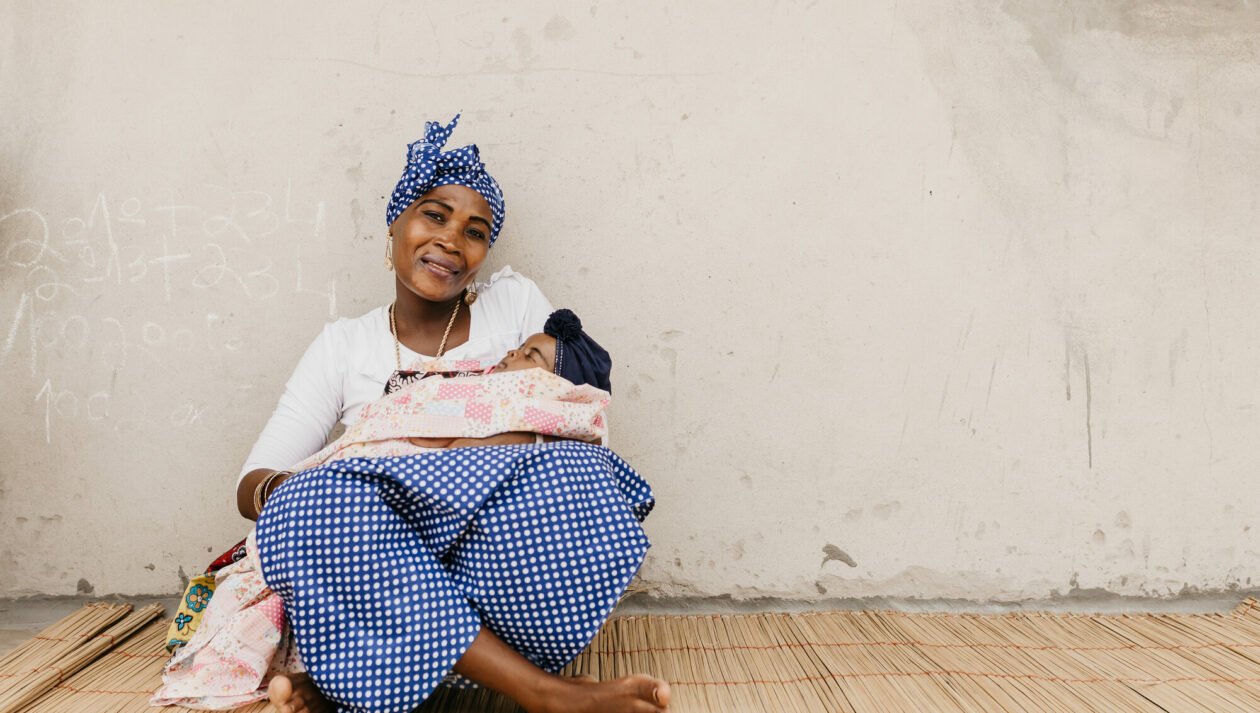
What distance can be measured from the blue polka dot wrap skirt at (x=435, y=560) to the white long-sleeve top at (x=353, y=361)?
20.7 inches

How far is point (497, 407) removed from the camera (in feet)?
5.78

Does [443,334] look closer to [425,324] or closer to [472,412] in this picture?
[425,324]

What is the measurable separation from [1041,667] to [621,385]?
4.51 ft

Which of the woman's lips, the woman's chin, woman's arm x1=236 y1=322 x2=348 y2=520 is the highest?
the woman's lips

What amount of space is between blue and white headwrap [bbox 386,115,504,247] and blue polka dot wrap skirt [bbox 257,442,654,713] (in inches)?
33.8

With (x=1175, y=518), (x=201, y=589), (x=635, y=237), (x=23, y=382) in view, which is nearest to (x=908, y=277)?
(x=635, y=237)

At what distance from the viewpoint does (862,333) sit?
253 centimetres

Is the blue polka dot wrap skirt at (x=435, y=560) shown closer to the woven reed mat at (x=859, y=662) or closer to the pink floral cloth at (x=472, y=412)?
the pink floral cloth at (x=472, y=412)

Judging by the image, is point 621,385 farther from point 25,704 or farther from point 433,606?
point 25,704

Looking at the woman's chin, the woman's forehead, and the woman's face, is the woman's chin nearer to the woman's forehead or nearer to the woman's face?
the woman's face

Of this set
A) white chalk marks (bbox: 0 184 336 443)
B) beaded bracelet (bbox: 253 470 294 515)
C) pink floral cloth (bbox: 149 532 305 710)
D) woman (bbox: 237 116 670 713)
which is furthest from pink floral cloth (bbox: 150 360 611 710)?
white chalk marks (bbox: 0 184 336 443)

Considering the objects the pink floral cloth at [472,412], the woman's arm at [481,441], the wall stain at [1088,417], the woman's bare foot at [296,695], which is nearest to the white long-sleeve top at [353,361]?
the pink floral cloth at [472,412]

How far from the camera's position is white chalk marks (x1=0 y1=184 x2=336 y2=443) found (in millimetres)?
2551

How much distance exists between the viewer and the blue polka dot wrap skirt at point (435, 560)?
1553 millimetres
